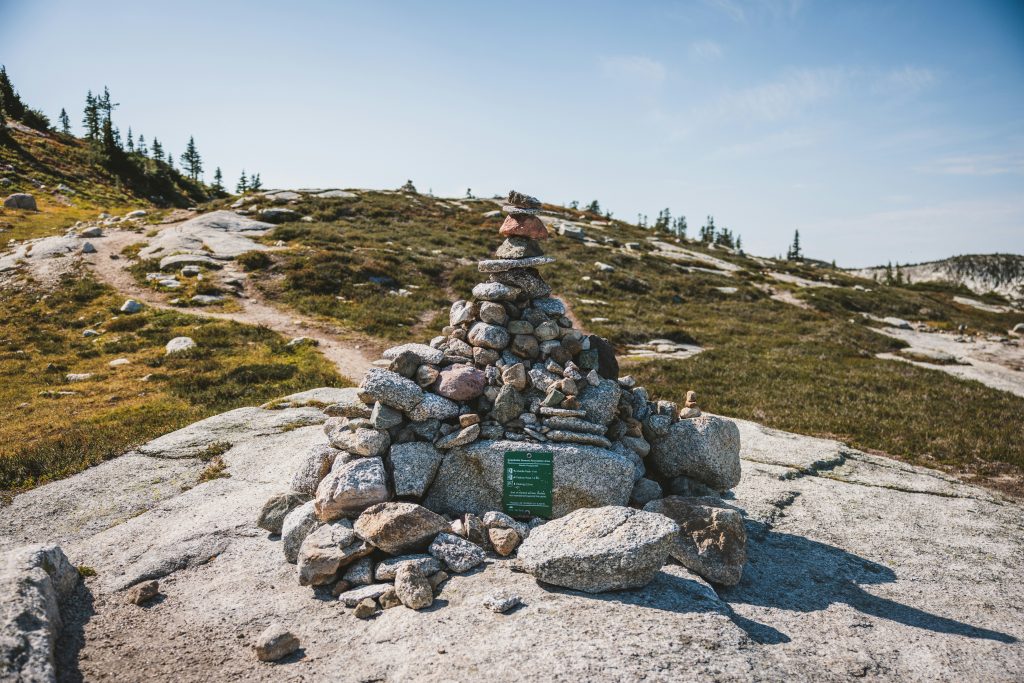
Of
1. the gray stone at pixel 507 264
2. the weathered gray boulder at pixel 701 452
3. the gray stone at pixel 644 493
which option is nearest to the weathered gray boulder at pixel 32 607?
the gray stone at pixel 507 264

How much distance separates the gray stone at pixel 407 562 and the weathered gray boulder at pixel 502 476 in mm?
1826

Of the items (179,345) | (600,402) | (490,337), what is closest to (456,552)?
(600,402)

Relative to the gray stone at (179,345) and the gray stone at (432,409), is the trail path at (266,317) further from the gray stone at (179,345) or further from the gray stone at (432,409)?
the gray stone at (432,409)

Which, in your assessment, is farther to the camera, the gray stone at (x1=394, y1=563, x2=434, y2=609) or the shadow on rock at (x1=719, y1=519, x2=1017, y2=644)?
the shadow on rock at (x1=719, y1=519, x2=1017, y2=644)

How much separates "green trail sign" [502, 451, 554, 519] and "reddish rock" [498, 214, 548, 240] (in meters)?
4.57

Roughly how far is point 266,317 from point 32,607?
93.0 feet

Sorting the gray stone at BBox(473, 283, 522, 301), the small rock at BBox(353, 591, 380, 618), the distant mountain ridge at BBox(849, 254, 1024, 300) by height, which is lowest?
the small rock at BBox(353, 591, 380, 618)

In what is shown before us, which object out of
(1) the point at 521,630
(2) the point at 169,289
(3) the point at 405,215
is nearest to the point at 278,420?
(1) the point at 521,630

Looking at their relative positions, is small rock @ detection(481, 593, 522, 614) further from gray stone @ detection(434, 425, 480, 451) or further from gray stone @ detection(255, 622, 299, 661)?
gray stone @ detection(434, 425, 480, 451)

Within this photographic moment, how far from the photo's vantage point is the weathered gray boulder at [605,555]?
7.10 meters

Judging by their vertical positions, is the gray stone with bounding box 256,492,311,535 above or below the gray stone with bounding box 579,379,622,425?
below

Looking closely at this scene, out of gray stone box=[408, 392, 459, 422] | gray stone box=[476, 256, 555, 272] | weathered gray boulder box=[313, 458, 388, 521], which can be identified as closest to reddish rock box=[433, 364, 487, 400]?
gray stone box=[408, 392, 459, 422]

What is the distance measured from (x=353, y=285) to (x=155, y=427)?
25975 mm

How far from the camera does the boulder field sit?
6023 millimetres
